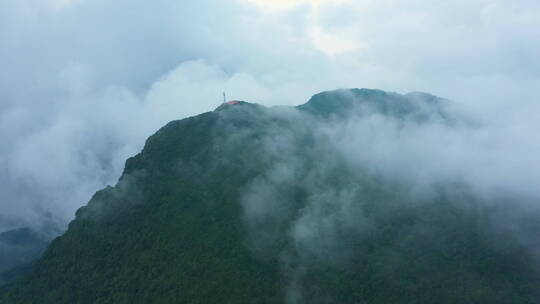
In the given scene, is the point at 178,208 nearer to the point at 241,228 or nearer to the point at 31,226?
the point at 241,228

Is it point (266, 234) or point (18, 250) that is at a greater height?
point (266, 234)

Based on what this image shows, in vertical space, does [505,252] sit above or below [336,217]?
below

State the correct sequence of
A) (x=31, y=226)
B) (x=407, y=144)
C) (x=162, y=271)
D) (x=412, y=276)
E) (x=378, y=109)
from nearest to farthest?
(x=412, y=276), (x=162, y=271), (x=407, y=144), (x=378, y=109), (x=31, y=226)

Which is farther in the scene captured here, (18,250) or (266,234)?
(18,250)

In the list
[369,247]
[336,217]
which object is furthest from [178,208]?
[369,247]

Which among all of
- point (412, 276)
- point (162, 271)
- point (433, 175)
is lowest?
point (412, 276)

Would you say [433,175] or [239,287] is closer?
[239,287]

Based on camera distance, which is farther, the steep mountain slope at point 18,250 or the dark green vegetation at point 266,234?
the steep mountain slope at point 18,250

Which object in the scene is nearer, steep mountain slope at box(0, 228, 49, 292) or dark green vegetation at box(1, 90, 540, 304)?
dark green vegetation at box(1, 90, 540, 304)
